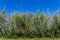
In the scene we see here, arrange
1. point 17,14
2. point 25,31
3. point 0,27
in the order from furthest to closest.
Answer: point 17,14 → point 25,31 → point 0,27

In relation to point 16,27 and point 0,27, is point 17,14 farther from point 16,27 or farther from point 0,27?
point 0,27

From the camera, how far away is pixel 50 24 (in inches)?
859

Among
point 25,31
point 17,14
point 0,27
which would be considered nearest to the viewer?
point 0,27

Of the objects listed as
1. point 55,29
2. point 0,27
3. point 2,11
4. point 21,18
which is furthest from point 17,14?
point 55,29

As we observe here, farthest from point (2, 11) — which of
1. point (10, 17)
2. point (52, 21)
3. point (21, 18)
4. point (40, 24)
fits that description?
point (52, 21)

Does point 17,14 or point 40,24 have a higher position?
point 17,14

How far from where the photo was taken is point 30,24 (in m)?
22.3

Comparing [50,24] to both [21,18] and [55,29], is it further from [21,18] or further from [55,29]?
[21,18]

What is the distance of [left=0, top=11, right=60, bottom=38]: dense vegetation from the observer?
20953mm

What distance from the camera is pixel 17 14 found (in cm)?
2280

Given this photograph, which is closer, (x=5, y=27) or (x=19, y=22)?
(x=5, y=27)

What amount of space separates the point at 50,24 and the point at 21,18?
4185 mm

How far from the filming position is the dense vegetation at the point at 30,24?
21.0 meters

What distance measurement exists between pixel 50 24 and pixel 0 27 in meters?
6.75
